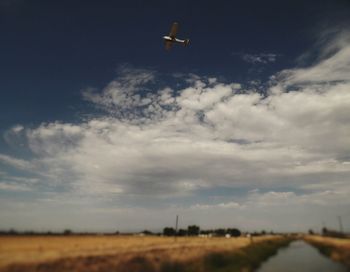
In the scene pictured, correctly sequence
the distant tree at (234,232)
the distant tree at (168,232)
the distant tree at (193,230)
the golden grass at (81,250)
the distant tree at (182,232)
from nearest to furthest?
the golden grass at (81,250) < the distant tree at (168,232) < the distant tree at (182,232) < the distant tree at (193,230) < the distant tree at (234,232)

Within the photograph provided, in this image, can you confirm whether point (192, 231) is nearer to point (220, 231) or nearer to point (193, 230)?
point (193, 230)

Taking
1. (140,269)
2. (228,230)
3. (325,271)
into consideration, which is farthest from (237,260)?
(228,230)

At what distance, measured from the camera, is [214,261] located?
136 feet

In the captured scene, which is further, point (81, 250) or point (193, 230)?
point (193, 230)

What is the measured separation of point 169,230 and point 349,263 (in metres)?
107

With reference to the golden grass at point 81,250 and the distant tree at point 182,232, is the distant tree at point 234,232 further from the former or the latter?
the golden grass at point 81,250

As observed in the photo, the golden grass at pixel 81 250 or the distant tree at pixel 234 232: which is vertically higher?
the distant tree at pixel 234 232

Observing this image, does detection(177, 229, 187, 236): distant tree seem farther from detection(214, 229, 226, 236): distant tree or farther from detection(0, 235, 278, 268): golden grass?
detection(0, 235, 278, 268): golden grass

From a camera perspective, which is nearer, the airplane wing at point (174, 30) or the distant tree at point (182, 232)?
the airplane wing at point (174, 30)

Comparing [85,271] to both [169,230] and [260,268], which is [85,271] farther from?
[169,230]

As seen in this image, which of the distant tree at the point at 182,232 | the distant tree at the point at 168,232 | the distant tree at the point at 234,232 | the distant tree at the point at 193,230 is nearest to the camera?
the distant tree at the point at 168,232

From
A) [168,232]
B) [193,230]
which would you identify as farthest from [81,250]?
[193,230]

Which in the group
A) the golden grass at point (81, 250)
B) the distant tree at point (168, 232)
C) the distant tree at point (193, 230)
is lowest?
the golden grass at point (81, 250)

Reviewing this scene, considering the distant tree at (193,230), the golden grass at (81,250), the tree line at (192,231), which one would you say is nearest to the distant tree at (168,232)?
the tree line at (192,231)
